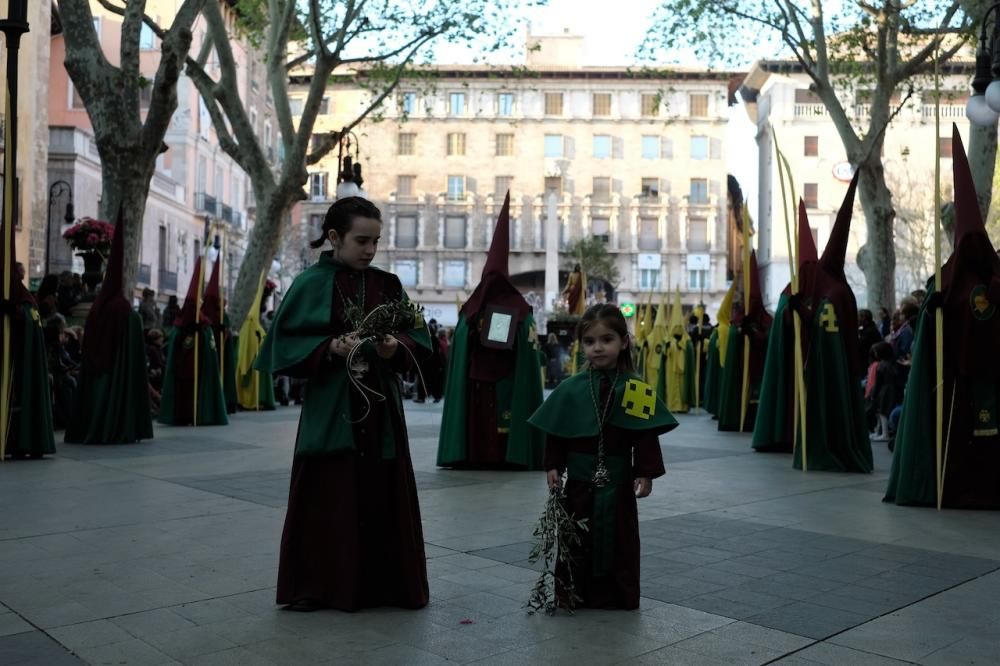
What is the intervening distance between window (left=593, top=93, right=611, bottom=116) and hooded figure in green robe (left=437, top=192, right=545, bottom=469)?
214 ft

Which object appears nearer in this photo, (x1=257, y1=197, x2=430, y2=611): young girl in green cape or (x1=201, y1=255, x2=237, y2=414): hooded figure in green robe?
(x1=257, y1=197, x2=430, y2=611): young girl in green cape

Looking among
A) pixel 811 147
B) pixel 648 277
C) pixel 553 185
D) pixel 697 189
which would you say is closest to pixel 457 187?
pixel 553 185

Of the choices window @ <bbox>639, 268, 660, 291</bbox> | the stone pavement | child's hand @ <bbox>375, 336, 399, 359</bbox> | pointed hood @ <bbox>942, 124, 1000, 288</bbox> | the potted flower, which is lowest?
the stone pavement

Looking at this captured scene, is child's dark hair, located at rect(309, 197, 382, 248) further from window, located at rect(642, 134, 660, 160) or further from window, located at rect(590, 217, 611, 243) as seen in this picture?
window, located at rect(642, 134, 660, 160)

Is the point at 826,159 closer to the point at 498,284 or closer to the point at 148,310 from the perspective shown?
the point at 148,310

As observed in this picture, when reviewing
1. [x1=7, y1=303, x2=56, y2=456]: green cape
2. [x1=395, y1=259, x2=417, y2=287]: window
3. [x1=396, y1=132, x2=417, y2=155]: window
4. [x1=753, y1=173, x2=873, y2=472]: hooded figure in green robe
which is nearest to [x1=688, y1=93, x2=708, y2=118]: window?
[x1=396, y1=132, x2=417, y2=155]: window

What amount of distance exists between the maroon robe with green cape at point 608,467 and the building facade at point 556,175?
224 feet

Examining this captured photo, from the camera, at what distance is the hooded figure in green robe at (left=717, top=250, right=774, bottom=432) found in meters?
14.7

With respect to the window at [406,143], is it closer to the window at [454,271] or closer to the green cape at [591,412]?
the window at [454,271]

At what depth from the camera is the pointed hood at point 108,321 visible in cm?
1256

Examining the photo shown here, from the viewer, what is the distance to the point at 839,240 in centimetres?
1045

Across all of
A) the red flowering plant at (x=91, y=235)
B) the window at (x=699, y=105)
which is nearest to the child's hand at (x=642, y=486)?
the red flowering plant at (x=91, y=235)

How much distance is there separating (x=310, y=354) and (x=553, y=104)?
71.2 meters

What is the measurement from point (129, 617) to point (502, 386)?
20.5ft
